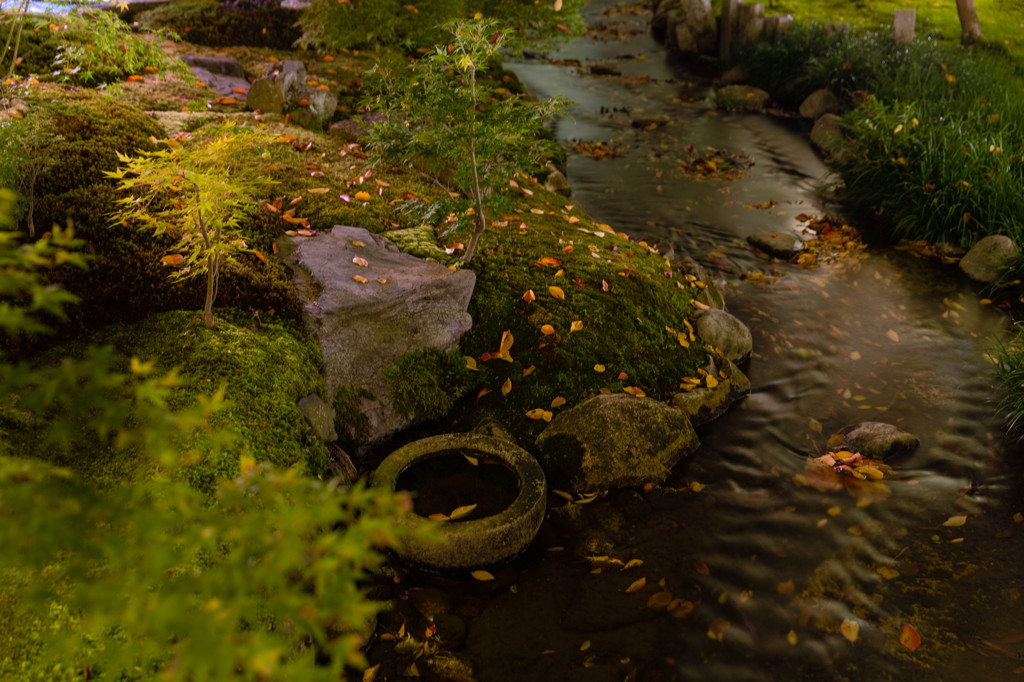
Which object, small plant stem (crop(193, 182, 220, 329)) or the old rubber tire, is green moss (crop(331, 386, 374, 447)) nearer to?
the old rubber tire

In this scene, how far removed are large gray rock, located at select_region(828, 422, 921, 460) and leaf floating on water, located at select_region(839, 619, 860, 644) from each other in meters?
1.71

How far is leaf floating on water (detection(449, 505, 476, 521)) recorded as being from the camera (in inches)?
146

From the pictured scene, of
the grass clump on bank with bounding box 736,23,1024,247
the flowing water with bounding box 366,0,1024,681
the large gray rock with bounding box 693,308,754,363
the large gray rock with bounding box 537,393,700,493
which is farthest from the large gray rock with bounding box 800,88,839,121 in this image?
the large gray rock with bounding box 537,393,700,493

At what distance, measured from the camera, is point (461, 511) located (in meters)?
3.74

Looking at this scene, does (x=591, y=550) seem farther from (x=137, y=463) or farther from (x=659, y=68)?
(x=659, y=68)

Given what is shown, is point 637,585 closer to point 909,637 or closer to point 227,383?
point 909,637

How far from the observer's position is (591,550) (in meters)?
3.92

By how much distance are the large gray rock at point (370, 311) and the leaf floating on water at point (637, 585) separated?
1.95 metres

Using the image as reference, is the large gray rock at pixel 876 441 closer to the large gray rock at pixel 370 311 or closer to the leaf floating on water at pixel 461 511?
the leaf floating on water at pixel 461 511

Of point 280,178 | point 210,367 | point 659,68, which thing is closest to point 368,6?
point 280,178

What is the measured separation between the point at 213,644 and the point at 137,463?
90.9 inches

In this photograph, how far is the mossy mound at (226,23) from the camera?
11758mm

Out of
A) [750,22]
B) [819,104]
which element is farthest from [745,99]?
[750,22]

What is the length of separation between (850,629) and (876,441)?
1852 mm
